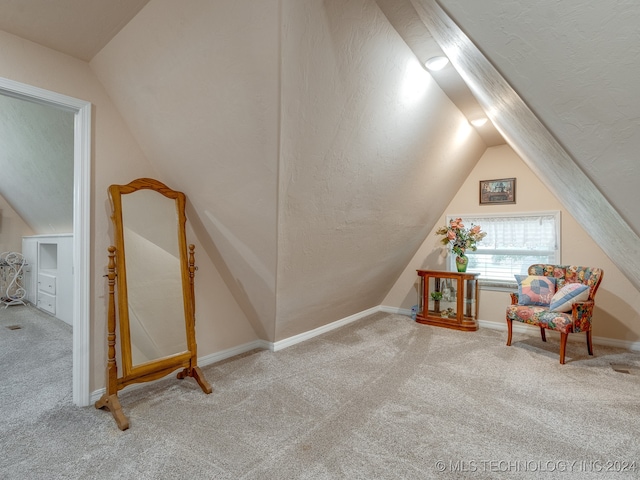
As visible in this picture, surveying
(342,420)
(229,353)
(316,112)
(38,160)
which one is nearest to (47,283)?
(38,160)

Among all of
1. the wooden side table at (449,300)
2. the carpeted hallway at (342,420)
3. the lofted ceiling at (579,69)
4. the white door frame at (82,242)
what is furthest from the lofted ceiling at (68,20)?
the wooden side table at (449,300)

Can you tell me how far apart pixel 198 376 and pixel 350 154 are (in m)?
1.99

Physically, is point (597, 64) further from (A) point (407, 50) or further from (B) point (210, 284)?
(B) point (210, 284)

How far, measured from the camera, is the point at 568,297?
122 inches

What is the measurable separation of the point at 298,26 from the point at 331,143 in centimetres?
74

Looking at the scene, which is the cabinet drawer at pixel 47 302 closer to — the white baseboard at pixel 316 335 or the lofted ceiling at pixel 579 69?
the white baseboard at pixel 316 335

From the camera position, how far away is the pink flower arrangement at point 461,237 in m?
Result: 4.07

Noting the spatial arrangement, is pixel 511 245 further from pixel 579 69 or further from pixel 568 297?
pixel 579 69

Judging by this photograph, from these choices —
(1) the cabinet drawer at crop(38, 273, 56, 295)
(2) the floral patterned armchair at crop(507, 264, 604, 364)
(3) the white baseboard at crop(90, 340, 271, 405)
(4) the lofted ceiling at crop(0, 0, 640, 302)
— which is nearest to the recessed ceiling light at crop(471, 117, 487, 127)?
(2) the floral patterned armchair at crop(507, 264, 604, 364)

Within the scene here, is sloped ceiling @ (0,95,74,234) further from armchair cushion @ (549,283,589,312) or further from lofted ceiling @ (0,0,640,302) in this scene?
armchair cushion @ (549,283,589,312)

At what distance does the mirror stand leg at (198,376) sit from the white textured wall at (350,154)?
837mm

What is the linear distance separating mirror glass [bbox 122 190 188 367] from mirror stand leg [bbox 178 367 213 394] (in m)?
0.17

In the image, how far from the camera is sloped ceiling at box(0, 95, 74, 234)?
2934 millimetres

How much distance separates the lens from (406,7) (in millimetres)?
1790
